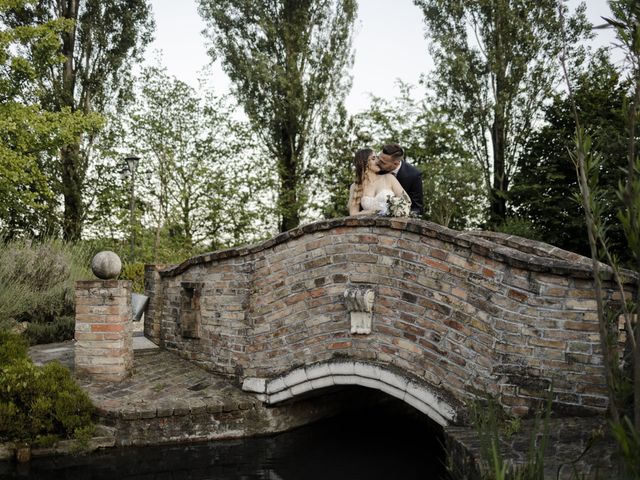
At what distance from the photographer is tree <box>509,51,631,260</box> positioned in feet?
42.2

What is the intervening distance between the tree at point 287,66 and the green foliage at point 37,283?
7.52 meters

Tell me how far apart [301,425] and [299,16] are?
13450 millimetres

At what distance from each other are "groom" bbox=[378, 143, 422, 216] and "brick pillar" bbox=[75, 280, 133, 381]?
3.24m

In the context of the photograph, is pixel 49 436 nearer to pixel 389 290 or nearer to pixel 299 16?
pixel 389 290

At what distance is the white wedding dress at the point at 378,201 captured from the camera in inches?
235

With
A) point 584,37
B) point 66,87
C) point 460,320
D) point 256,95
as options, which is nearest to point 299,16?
point 256,95

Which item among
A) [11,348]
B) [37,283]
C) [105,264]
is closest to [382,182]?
[105,264]

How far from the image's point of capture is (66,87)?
15773mm

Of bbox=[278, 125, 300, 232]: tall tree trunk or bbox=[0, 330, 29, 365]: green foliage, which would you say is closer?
bbox=[0, 330, 29, 365]: green foliage

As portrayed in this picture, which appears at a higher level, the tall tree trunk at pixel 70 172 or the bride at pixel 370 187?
the tall tree trunk at pixel 70 172

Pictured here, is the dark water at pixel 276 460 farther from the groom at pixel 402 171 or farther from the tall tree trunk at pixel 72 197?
the tall tree trunk at pixel 72 197

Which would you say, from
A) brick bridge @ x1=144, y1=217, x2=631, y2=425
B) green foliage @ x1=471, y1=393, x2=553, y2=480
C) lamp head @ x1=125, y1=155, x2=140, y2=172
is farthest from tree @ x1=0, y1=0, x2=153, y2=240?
green foliage @ x1=471, y1=393, x2=553, y2=480

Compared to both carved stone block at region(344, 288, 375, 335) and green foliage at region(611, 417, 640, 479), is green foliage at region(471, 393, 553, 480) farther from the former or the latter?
carved stone block at region(344, 288, 375, 335)

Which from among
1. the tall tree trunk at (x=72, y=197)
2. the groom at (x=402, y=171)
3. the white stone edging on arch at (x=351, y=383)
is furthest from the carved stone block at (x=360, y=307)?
the tall tree trunk at (x=72, y=197)
